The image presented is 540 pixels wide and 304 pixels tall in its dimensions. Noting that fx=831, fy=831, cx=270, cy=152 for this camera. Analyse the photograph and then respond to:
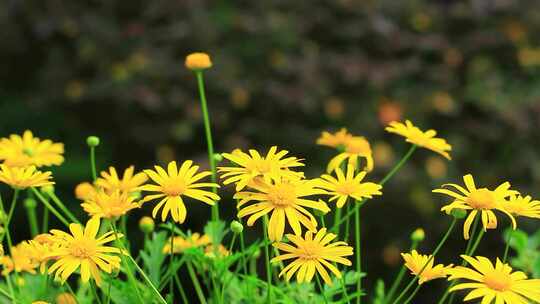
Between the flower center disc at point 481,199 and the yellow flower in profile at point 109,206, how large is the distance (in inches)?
12.2

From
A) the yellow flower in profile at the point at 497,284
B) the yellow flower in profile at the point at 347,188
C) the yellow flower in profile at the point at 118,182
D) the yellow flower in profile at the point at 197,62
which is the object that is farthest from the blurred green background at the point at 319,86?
the yellow flower in profile at the point at 497,284

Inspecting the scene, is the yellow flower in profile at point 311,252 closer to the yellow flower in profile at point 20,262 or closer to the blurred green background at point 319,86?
the yellow flower in profile at point 20,262

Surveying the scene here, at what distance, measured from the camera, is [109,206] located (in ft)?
2.63

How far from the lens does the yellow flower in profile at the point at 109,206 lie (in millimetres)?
784

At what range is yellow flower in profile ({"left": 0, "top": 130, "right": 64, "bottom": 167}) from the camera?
94 centimetres

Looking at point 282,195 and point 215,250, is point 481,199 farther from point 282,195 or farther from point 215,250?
point 215,250

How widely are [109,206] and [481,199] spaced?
35cm

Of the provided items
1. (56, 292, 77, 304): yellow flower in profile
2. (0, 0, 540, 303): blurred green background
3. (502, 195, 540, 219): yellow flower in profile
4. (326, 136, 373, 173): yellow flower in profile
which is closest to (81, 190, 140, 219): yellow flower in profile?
(56, 292, 77, 304): yellow flower in profile

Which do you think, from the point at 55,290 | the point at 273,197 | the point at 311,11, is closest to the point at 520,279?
the point at 273,197

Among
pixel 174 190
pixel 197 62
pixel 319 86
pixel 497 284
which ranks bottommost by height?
pixel 497 284

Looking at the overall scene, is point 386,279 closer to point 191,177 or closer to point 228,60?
point 228,60

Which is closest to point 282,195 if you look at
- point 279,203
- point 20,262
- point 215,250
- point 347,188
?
point 279,203

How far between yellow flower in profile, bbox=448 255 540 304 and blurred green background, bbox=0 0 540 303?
203cm

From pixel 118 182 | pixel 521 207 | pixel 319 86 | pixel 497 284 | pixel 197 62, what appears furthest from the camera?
pixel 319 86
